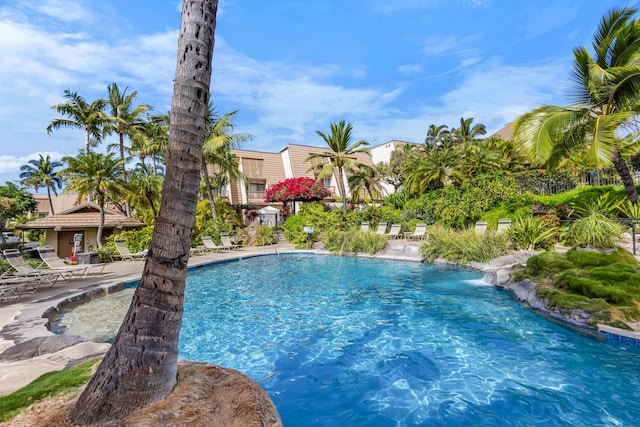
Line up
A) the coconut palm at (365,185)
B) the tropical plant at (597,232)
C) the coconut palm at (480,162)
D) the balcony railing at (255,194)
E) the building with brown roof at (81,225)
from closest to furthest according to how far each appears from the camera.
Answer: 1. the tropical plant at (597,232)
2. the building with brown roof at (81,225)
3. the coconut palm at (480,162)
4. the coconut palm at (365,185)
5. the balcony railing at (255,194)

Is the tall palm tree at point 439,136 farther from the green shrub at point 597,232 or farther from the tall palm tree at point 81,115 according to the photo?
the tall palm tree at point 81,115

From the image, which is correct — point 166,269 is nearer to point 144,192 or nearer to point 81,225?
point 81,225

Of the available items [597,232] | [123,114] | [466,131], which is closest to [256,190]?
[123,114]

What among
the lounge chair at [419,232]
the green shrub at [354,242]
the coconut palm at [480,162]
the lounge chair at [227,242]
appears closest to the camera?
the green shrub at [354,242]

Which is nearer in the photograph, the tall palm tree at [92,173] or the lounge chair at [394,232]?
the tall palm tree at [92,173]

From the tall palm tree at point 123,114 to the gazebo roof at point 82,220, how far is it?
759 cm

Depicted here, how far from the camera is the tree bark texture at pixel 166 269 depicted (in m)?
2.40

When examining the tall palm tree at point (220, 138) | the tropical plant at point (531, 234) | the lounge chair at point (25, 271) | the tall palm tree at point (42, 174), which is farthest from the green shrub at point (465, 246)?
the tall palm tree at point (42, 174)

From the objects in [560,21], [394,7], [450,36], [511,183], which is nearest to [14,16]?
[394,7]

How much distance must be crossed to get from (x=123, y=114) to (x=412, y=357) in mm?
28545

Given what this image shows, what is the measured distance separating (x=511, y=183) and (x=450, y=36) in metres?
8.58

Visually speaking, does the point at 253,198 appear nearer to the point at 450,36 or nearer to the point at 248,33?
the point at 450,36

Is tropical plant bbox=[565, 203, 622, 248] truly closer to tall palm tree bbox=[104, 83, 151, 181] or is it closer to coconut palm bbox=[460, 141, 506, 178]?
coconut palm bbox=[460, 141, 506, 178]

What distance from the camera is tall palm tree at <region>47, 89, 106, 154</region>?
80.9 feet
